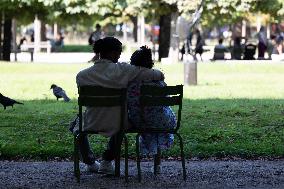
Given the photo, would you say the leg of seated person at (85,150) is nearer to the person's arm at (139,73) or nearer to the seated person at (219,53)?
the person's arm at (139,73)

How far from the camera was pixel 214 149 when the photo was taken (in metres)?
12.2

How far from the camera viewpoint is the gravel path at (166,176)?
9.16 m

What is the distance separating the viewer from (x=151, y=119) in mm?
9430

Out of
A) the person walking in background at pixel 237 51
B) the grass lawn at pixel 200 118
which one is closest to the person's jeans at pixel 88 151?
the grass lawn at pixel 200 118

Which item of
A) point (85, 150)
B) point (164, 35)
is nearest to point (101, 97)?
point (85, 150)

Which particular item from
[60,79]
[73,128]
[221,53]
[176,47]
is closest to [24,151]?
[73,128]

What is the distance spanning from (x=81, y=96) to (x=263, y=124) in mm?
6681

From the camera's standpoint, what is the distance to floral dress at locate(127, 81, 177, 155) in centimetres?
944

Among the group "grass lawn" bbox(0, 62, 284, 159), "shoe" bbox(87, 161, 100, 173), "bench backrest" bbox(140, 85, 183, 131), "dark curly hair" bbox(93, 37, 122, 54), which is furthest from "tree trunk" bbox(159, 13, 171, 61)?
"bench backrest" bbox(140, 85, 183, 131)

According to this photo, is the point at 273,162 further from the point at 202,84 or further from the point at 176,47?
the point at 176,47

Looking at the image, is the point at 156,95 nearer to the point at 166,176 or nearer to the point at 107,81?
the point at 107,81

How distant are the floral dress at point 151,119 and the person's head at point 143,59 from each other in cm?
20

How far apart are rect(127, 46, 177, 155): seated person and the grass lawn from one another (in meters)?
2.16

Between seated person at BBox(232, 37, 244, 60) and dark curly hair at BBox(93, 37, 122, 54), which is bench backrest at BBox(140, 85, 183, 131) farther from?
seated person at BBox(232, 37, 244, 60)
